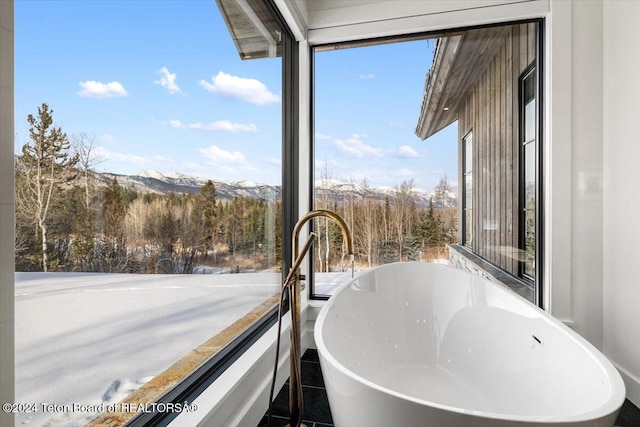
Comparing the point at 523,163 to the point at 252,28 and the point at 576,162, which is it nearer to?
the point at 576,162

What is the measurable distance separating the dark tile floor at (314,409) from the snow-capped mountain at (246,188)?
109 cm

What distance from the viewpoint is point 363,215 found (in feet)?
8.66

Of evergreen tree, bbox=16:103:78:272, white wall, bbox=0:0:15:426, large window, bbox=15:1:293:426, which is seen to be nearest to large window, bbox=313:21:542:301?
large window, bbox=15:1:293:426

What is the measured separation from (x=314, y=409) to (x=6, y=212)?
1.59m

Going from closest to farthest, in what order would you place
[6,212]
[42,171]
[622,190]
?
[6,212]
[42,171]
[622,190]

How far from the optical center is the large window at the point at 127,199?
0.75 metres

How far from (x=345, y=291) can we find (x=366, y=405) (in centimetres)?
96

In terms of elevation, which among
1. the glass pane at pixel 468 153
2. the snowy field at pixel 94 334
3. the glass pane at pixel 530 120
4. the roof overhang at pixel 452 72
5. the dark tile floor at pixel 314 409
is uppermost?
the roof overhang at pixel 452 72

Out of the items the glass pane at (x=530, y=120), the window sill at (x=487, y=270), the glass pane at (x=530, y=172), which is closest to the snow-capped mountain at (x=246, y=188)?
the window sill at (x=487, y=270)

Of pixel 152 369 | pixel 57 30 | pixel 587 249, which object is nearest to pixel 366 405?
pixel 152 369

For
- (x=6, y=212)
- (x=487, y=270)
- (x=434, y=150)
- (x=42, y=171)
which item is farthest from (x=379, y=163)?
(x=6, y=212)

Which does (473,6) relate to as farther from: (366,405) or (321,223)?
(366,405)

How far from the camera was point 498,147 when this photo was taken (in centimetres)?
236

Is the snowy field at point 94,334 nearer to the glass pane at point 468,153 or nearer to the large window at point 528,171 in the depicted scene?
the glass pane at point 468,153
